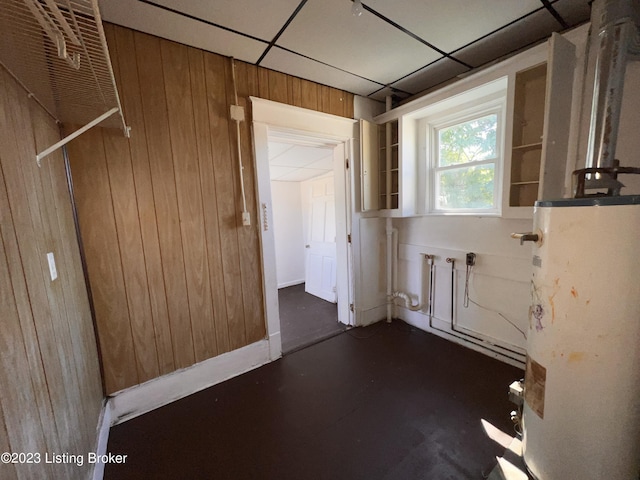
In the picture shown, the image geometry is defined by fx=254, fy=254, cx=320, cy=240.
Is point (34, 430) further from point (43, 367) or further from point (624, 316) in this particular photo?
point (624, 316)

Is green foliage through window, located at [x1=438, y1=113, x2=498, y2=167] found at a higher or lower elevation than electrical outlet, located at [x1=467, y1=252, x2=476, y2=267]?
higher

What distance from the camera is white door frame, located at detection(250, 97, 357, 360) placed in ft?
6.73

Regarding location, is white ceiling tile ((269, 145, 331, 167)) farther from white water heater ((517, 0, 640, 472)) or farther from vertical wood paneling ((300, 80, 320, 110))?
white water heater ((517, 0, 640, 472))

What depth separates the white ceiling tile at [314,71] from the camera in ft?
6.21

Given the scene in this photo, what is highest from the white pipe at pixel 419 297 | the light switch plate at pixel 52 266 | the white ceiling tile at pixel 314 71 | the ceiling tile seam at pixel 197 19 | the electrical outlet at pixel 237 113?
the white ceiling tile at pixel 314 71

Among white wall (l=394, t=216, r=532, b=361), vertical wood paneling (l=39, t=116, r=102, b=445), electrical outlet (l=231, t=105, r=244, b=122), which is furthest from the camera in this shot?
white wall (l=394, t=216, r=532, b=361)

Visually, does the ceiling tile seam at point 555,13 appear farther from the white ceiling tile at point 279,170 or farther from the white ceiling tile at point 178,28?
the white ceiling tile at point 279,170

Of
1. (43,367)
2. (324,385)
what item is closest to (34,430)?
(43,367)

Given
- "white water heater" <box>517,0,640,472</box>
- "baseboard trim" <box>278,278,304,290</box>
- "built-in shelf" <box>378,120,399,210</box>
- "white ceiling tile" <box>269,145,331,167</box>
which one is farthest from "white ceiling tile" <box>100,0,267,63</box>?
"baseboard trim" <box>278,278,304,290</box>

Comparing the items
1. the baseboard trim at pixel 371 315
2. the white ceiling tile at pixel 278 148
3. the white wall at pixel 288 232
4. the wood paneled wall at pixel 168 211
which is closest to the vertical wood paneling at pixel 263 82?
the wood paneled wall at pixel 168 211

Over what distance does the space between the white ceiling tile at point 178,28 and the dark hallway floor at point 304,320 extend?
8.15 feet

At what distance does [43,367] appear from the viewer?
899 millimetres

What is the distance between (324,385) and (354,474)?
687 millimetres

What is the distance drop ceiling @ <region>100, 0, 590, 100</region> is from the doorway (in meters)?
0.73
